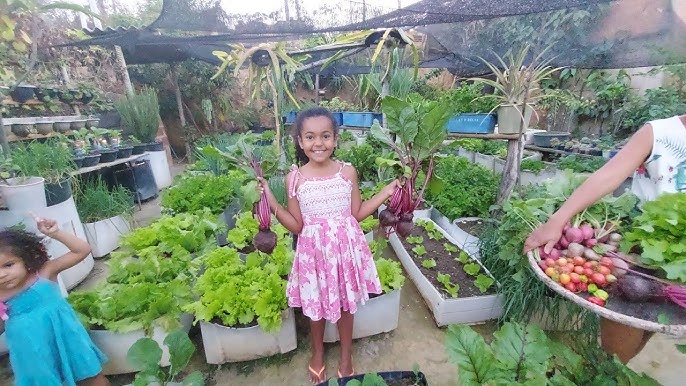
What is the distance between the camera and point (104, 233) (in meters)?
3.60

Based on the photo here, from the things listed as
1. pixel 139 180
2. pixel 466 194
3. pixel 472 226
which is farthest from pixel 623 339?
pixel 139 180

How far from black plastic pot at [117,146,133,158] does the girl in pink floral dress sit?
14.2ft

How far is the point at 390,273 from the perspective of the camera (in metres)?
2.29

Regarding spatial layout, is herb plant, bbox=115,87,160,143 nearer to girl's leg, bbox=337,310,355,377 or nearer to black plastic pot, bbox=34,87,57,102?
black plastic pot, bbox=34,87,57,102

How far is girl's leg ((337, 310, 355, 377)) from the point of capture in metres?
1.92

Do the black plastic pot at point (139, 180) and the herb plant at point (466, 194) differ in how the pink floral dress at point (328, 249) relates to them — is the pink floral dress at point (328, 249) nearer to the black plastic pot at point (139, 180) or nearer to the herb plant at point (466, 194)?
the herb plant at point (466, 194)

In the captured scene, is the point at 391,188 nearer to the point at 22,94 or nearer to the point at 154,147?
the point at 22,94

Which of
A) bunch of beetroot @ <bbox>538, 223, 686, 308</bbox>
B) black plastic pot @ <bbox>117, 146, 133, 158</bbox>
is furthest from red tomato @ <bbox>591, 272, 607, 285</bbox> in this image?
black plastic pot @ <bbox>117, 146, 133, 158</bbox>

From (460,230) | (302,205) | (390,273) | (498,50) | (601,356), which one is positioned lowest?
(460,230)

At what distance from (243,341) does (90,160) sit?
3527mm

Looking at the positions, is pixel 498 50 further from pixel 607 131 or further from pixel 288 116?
pixel 288 116

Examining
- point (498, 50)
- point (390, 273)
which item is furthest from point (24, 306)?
point (498, 50)

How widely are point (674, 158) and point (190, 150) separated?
30.6ft

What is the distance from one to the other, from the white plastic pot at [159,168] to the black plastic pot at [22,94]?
177cm
